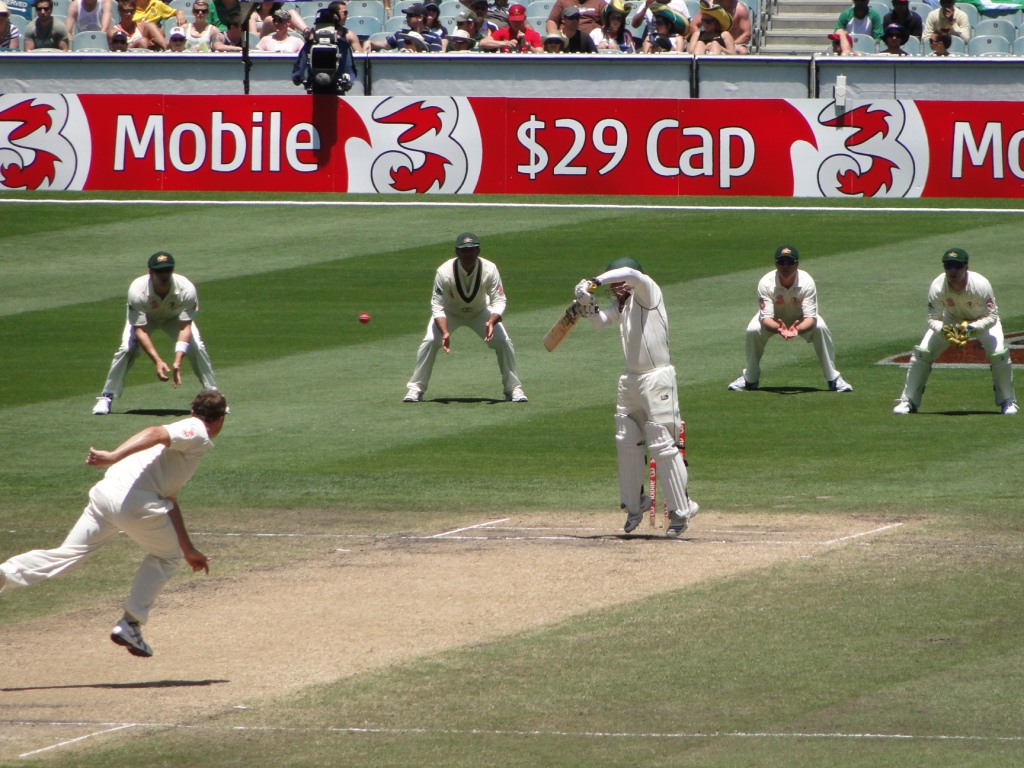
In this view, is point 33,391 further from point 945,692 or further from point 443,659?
point 945,692

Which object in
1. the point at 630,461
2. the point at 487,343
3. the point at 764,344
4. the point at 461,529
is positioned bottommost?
the point at 764,344

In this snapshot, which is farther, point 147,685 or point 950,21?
point 950,21

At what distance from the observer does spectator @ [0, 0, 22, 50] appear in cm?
3019

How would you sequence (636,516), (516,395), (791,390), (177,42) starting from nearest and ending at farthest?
(636,516)
(516,395)
(791,390)
(177,42)

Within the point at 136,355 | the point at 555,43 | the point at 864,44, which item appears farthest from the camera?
the point at 864,44

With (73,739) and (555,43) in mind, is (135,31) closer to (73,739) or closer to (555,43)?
(555,43)

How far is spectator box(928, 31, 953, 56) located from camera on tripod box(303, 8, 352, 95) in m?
9.95

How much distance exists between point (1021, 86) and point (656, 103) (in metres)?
6.02

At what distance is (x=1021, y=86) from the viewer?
1053 inches

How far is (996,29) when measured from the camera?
2894 cm

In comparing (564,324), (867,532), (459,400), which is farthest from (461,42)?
(867,532)

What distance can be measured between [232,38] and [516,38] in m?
5.14

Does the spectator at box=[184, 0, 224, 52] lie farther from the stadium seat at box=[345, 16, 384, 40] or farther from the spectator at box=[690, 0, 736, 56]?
the spectator at box=[690, 0, 736, 56]

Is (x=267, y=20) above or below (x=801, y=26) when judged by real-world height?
above
